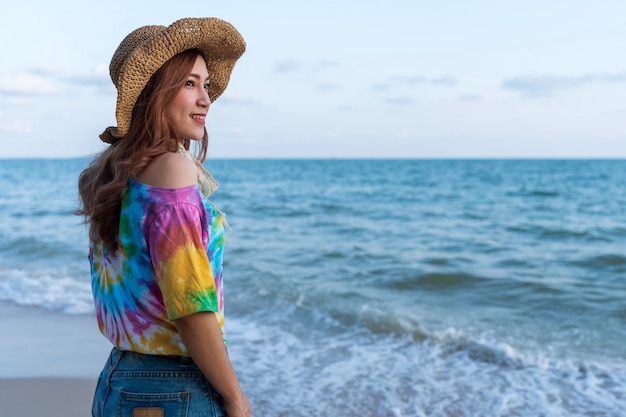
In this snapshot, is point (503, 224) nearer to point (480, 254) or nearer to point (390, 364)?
point (480, 254)

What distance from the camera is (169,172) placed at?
1515 mm

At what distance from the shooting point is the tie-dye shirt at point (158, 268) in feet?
4.84

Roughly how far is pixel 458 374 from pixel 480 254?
6899 mm

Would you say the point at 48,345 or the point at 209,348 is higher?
the point at 209,348

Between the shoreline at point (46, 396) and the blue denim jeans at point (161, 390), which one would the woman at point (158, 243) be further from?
the shoreline at point (46, 396)

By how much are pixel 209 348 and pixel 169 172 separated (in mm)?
436

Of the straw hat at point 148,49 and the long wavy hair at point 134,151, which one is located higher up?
the straw hat at point 148,49

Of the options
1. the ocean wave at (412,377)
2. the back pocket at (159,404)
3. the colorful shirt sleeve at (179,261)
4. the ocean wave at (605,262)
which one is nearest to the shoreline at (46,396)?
the ocean wave at (412,377)

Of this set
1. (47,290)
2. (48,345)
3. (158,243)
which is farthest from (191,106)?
(47,290)

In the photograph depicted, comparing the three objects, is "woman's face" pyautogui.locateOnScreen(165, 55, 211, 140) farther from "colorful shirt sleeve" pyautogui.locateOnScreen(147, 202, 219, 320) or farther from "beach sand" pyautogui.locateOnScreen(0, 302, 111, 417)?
"beach sand" pyautogui.locateOnScreen(0, 302, 111, 417)

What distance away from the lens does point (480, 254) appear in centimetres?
1184

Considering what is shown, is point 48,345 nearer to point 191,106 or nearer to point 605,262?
point 191,106

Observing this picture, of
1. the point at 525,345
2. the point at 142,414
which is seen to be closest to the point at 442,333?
the point at 525,345

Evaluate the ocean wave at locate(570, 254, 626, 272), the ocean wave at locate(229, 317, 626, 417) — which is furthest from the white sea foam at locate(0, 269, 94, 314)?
the ocean wave at locate(570, 254, 626, 272)
